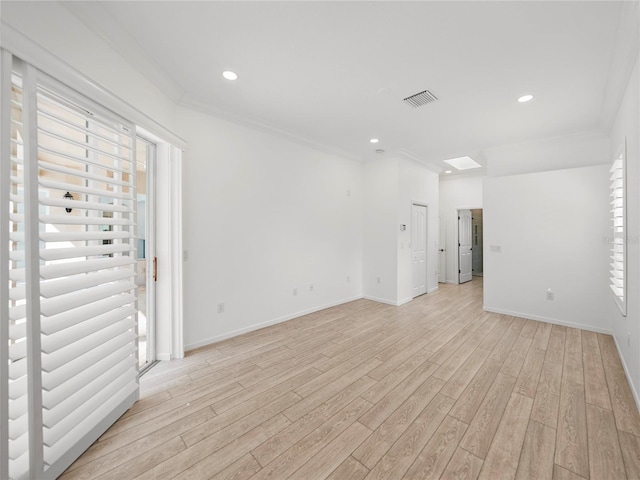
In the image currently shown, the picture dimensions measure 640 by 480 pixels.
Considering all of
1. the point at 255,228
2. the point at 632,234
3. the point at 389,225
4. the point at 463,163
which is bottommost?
the point at 632,234

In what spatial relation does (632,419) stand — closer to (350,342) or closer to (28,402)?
(350,342)

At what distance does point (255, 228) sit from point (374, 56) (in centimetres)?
249

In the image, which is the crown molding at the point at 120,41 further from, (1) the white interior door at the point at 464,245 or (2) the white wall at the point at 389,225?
(1) the white interior door at the point at 464,245

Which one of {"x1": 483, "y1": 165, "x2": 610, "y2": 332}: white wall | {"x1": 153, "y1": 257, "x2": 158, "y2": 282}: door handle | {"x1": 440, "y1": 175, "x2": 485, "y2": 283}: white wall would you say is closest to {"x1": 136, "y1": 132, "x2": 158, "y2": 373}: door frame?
{"x1": 153, "y1": 257, "x2": 158, "y2": 282}: door handle

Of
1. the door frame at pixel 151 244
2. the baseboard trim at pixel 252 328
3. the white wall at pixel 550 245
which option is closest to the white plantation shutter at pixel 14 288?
the door frame at pixel 151 244

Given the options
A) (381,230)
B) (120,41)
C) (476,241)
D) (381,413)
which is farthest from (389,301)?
(476,241)

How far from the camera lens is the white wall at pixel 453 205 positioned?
6.93m

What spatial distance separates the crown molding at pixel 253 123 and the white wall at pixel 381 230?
94 centimetres

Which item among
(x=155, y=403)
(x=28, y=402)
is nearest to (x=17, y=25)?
(x=28, y=402)

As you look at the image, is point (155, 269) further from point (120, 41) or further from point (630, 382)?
point (630, 382)

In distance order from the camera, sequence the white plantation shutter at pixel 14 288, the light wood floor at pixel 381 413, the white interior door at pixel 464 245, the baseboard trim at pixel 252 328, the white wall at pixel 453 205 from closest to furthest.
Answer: the white plantation shutter at pixel 14 288, the light wood floor at pixel 381 413, the baseboard trim at pixel 252 328, the white wall at pixel 453 205, the white interior door at pixel 464 245

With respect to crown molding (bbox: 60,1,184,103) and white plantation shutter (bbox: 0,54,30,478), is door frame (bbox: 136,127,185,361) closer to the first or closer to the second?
crown molding (bbox: 60,1,184,103)

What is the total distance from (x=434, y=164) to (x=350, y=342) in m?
4.62

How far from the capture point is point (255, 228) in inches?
146
